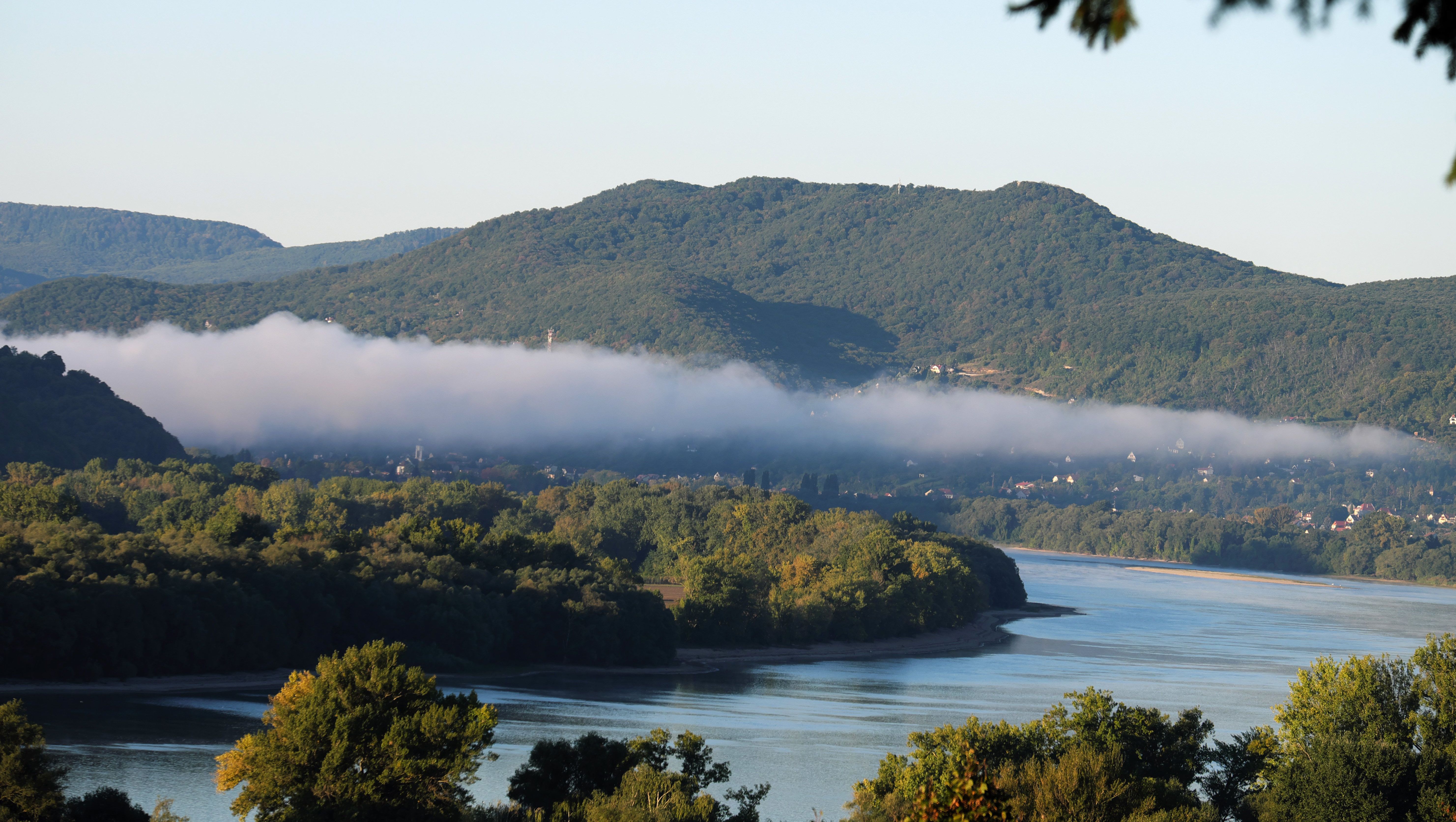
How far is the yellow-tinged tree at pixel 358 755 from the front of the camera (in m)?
32.7

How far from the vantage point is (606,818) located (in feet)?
105

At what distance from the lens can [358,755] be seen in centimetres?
3334

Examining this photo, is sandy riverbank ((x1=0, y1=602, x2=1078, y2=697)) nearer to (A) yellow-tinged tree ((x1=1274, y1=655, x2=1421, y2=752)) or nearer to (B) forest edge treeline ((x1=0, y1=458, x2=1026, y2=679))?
(B) forest edge treeline ((x1=0, y1=458, x2=1026, y2=679))

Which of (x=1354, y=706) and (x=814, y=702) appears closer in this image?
(x=1354, y=706)

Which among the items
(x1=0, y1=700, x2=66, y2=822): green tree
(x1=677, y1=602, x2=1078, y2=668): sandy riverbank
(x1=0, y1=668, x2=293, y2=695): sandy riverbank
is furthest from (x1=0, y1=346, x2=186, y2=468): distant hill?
(x1=0, y1=700, x2=66, y2=822): green tree

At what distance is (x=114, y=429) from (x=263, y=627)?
9306cm

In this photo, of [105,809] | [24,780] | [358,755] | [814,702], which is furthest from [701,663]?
[24,780]

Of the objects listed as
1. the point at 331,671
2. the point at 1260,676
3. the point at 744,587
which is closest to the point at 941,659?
the point at 744,587

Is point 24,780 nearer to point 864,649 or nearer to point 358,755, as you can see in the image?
point 358,755

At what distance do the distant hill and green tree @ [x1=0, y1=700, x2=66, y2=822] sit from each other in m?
112

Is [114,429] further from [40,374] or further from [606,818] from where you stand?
[606,818]

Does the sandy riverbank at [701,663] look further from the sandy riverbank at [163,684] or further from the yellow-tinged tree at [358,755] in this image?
the yellow-tinged tree at [358,755]

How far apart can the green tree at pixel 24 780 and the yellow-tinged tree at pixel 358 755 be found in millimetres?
4225

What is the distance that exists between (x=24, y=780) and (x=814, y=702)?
4848 cm
